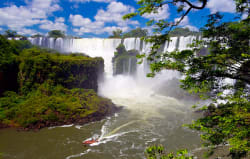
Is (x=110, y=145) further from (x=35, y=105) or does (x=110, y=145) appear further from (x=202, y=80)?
(x=202, y=80)

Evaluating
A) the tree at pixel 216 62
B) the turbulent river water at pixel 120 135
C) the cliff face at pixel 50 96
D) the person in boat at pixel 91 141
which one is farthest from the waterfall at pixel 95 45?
the tree at pixel 216 62

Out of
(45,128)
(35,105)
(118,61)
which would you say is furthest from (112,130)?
(118,61)

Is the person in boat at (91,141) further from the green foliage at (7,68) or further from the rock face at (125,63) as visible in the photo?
the rock face at (125,63)

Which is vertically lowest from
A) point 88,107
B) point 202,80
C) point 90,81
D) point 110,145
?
point 110,145

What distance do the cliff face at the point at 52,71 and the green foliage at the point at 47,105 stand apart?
2.70 ft

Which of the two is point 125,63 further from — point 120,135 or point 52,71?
point 120,135

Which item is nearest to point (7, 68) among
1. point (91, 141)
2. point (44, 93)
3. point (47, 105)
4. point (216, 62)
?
point (44, 93)

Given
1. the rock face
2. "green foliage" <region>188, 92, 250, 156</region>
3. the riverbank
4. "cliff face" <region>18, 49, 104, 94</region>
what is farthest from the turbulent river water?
the rock face

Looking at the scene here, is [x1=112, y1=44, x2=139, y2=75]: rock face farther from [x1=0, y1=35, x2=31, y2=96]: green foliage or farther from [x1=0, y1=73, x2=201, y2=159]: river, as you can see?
[x1=0, y1=35, x2=31, y2=96]: green foliage

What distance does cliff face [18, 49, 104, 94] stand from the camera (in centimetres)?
1758

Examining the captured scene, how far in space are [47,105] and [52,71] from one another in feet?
13.8

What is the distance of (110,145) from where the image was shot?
12070mm

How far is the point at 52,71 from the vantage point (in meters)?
18.2

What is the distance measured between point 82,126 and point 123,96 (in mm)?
11880
